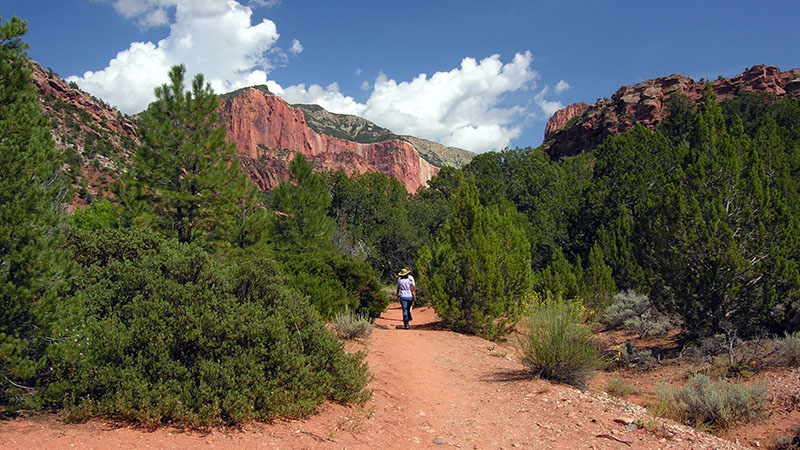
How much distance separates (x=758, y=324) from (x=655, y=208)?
317cm

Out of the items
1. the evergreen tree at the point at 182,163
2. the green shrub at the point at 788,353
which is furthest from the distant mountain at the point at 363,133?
the green shrub at the point at 788,353

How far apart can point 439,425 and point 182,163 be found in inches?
533

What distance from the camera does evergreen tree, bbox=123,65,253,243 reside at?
610 inches

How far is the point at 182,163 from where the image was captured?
15680 mm

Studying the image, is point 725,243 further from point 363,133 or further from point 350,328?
point 363,133

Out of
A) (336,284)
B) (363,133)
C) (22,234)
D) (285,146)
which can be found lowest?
(336,284)

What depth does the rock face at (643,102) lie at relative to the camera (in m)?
54.0

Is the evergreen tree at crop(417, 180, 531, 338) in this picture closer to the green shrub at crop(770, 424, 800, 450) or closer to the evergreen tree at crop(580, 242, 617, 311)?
the evergreen tree at crop(580, 242, 617, 311)

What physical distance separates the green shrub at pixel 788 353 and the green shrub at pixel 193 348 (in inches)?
293

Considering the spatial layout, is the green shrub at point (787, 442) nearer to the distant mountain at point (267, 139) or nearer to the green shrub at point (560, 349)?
Answer: the green shrub at point (560, 349)

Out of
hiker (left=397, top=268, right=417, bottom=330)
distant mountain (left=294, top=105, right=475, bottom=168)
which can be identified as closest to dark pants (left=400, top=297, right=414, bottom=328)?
hiker (left=397, top=268, right=417, bottom=330)

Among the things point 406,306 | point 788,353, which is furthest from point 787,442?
point 406,306

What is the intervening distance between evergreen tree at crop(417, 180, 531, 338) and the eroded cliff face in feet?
311

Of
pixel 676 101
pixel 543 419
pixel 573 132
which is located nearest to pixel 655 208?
pixel 543 419
